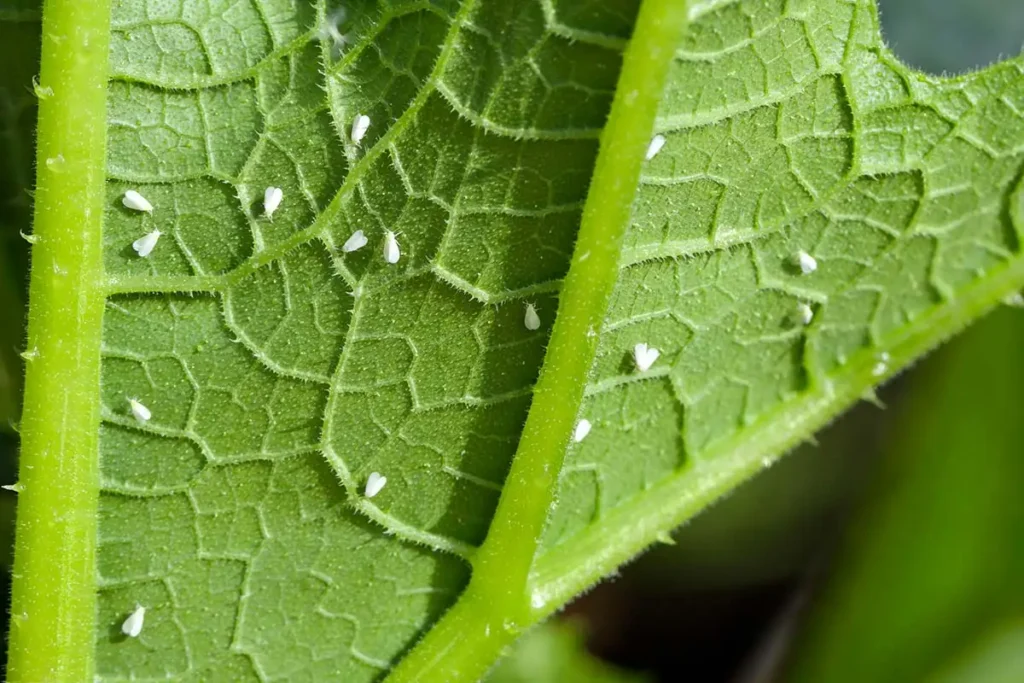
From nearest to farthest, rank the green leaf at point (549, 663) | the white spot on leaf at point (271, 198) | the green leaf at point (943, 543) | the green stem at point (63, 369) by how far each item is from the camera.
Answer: the green stem at point (63, 369), the white spot on leaf at point (271, 198), the green leaf at point (549, 663), the green leaf at point (943, 543)

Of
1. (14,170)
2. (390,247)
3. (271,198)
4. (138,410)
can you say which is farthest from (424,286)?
(14,170)

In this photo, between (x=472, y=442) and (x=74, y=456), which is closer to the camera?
(x=74, y=456)

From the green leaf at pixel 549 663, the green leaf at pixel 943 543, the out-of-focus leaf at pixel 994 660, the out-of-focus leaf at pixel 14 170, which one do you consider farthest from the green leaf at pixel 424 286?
the out-of-focus leaf at pixel 994 660

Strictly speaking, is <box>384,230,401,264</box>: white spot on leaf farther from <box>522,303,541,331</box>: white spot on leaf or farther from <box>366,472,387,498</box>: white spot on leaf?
<box>366,472,387,498</box>: white spot on leaf

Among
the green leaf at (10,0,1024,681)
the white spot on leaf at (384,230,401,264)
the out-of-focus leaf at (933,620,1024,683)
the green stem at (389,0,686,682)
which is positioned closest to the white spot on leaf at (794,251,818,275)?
the green leaf at (10,0,1024,681)

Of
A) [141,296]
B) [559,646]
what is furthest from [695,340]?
[559,646]

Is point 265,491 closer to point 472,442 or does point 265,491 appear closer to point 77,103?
point 472,442

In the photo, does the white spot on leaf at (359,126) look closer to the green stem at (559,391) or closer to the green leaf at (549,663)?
the green stem at (559,391)
